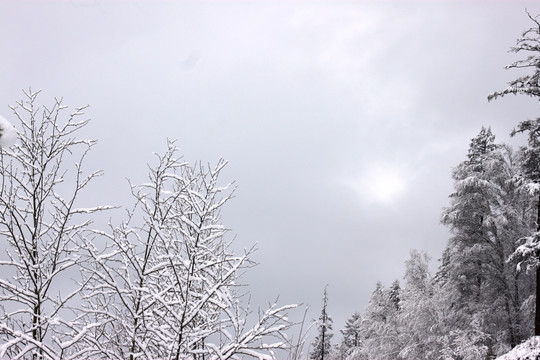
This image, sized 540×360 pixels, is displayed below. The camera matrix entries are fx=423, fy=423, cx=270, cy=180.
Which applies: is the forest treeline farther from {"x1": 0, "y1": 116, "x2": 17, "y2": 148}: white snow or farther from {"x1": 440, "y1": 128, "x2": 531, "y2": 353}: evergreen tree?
{"x1": 0, "y1": 116, "x2": 17, "y2": 148}: white snow

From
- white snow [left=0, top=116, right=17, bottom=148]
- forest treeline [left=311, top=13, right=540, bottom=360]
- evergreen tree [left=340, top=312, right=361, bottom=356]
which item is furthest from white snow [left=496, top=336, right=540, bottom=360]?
evergreen tree [left=340, top=312, right=361, bottom=356]

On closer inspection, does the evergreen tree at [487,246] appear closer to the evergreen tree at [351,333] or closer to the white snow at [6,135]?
the white snow at [6,135]

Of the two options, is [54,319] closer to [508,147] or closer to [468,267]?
[468,267]

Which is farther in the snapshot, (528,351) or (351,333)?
(351,333)

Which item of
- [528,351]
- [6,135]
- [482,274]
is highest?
[482,274]

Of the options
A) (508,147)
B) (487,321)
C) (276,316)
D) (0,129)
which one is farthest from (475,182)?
(0,129)

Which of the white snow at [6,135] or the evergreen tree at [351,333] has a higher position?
the evergreen tree at [351,333]

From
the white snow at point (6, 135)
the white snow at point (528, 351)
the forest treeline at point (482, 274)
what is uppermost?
the forest treeline at point (482, 274)

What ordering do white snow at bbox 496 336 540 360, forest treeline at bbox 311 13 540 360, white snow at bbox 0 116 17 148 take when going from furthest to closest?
1. forest treeline at bbox 311 13 540 360
2. white snow at bbox 496 336 540 360
3. white snow at bbox 0 116 17 148

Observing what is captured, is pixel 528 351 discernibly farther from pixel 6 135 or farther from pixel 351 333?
pixel 351 333

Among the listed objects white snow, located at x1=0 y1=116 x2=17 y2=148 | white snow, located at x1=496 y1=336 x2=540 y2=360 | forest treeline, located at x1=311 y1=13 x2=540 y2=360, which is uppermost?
forest treeline, located at x1=311 y1=13 x2=540 y2=360

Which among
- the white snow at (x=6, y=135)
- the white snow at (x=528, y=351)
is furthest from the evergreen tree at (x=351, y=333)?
the white snow at (x=6, y=135)

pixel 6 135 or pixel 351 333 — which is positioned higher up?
pixel 351 333

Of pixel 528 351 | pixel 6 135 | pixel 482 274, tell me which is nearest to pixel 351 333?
pixel 482 274
